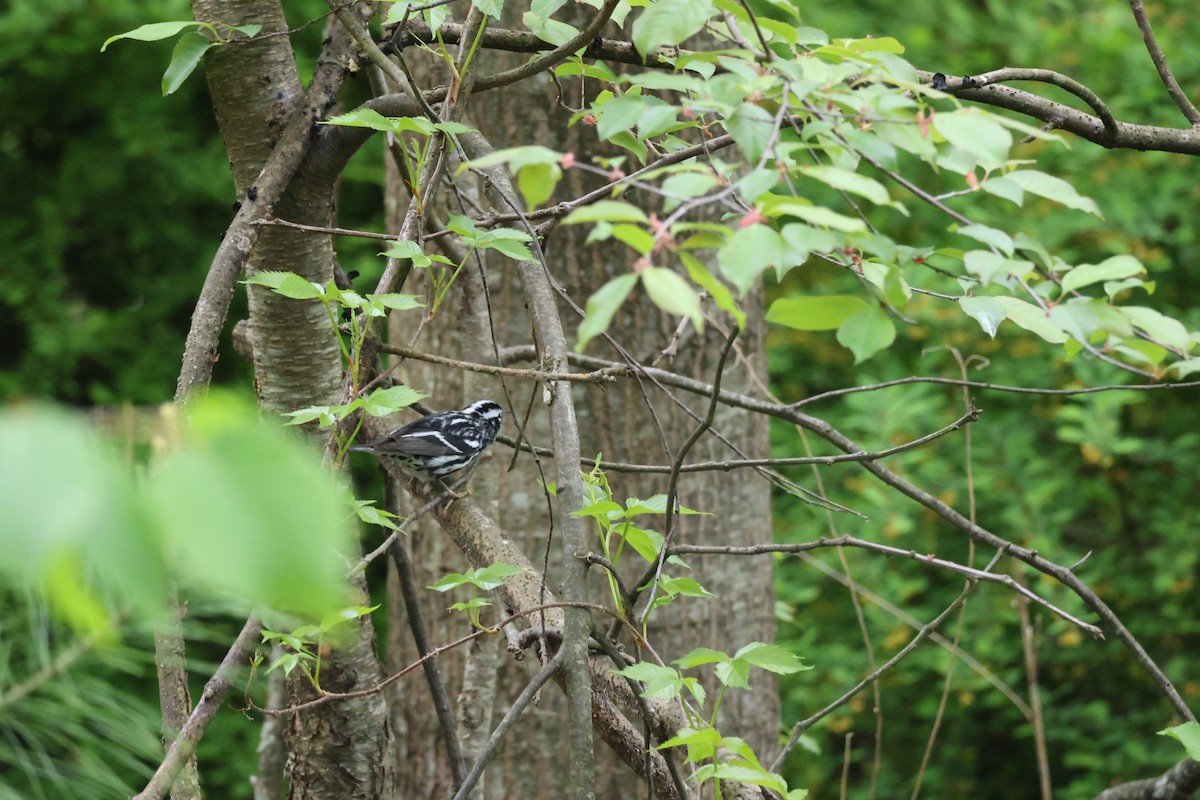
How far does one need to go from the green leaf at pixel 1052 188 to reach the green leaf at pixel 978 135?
13 centimetres

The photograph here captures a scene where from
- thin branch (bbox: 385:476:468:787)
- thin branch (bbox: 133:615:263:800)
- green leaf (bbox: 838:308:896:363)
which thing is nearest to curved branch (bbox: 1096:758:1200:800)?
thin branch (bbox: 385:476:468:787)

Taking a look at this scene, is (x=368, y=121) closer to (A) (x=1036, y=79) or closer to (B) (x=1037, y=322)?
(B) (x=1037, y=322)

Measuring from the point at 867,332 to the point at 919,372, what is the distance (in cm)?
355

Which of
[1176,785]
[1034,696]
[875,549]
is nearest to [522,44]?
[875,549]

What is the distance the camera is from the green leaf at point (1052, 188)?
40.3 inches

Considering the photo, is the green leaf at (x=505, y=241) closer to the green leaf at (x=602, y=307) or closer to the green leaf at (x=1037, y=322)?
the green leaf at (x=1037, y=322)

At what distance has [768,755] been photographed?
9.68 feet

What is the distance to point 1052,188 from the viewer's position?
3.46 ft

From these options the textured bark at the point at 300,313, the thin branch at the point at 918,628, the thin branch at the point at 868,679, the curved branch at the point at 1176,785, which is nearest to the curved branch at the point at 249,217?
the textured bark at the point at 300,313

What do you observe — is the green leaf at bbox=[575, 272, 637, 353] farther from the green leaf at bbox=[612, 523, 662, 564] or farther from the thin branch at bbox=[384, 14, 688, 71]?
the thin branch at bbox=[384, 14, 688, 71]

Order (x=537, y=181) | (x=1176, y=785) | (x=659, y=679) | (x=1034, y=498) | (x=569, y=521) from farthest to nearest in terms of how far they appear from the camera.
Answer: (x=1034, y=498) < (x=1176, y=785) < (x=569, y=521) < (x=659, y=679) < (x=537, y=181)

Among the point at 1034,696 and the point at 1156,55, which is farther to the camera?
the point at 1034,696

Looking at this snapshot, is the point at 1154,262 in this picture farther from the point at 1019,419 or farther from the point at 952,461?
the point at 952,461

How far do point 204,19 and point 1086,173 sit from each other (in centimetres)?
374
